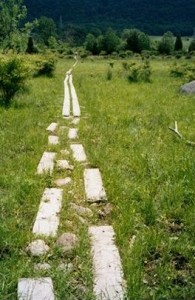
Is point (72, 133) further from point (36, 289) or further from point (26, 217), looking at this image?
point (36, 289)

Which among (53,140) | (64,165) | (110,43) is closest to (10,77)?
(53,140)

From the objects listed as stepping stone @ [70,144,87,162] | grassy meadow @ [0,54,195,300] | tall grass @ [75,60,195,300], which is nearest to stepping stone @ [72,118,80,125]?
tall grass @ [75,60,195,300]

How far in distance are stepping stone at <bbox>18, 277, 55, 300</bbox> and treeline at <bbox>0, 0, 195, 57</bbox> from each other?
1273 inches

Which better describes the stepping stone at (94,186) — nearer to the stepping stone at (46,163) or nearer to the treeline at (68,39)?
the stepping stone at (46,163)

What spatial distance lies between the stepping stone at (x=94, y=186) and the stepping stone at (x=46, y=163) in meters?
0.59

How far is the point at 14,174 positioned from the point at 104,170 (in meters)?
1.40

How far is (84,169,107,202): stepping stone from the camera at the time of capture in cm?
590

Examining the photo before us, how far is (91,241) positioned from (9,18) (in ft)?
120

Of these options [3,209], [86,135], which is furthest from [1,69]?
[3,209]

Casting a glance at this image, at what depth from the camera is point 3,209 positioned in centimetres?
536

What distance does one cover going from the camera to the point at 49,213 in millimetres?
5297

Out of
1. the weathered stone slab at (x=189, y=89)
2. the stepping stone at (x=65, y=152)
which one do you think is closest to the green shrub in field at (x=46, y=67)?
the weathered stone slab at (x=189, y=89)

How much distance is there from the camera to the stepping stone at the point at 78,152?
7896 mm

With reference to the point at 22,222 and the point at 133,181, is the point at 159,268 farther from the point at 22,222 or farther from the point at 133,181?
the point at 133,181
